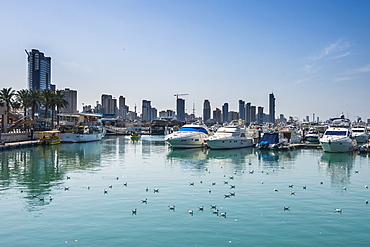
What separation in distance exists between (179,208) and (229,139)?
1876 inches

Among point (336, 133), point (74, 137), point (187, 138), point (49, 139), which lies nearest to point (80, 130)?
point (74, 137)

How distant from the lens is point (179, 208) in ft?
73.2

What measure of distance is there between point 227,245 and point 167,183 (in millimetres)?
15922

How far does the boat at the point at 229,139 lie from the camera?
6744cm

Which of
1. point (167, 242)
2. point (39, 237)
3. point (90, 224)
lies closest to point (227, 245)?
point (167, 242)

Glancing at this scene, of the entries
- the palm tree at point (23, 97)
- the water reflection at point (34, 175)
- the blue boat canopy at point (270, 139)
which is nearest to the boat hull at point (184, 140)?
the blue boat canopy at point (270, 139)

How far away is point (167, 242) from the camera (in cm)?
1636

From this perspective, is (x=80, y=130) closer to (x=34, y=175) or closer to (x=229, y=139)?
(x=229, y=139)

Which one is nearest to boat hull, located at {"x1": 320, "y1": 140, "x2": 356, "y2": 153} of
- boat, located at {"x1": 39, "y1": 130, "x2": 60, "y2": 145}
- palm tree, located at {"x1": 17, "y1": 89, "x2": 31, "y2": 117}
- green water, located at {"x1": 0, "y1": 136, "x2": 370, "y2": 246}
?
green water, located at {"x1": 0, "y1": 136, "x2": 370, "y2": 246}

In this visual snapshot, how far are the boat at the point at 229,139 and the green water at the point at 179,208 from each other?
27.8 meters

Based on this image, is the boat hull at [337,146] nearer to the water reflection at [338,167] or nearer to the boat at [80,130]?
the water reflection at [338,167]

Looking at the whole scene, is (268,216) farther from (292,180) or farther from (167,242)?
(292,180)

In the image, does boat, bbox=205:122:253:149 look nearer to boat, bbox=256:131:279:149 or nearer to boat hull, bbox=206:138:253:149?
boat hull, bbox=206:138:253:149

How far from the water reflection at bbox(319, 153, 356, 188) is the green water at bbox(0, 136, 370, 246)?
32cm
